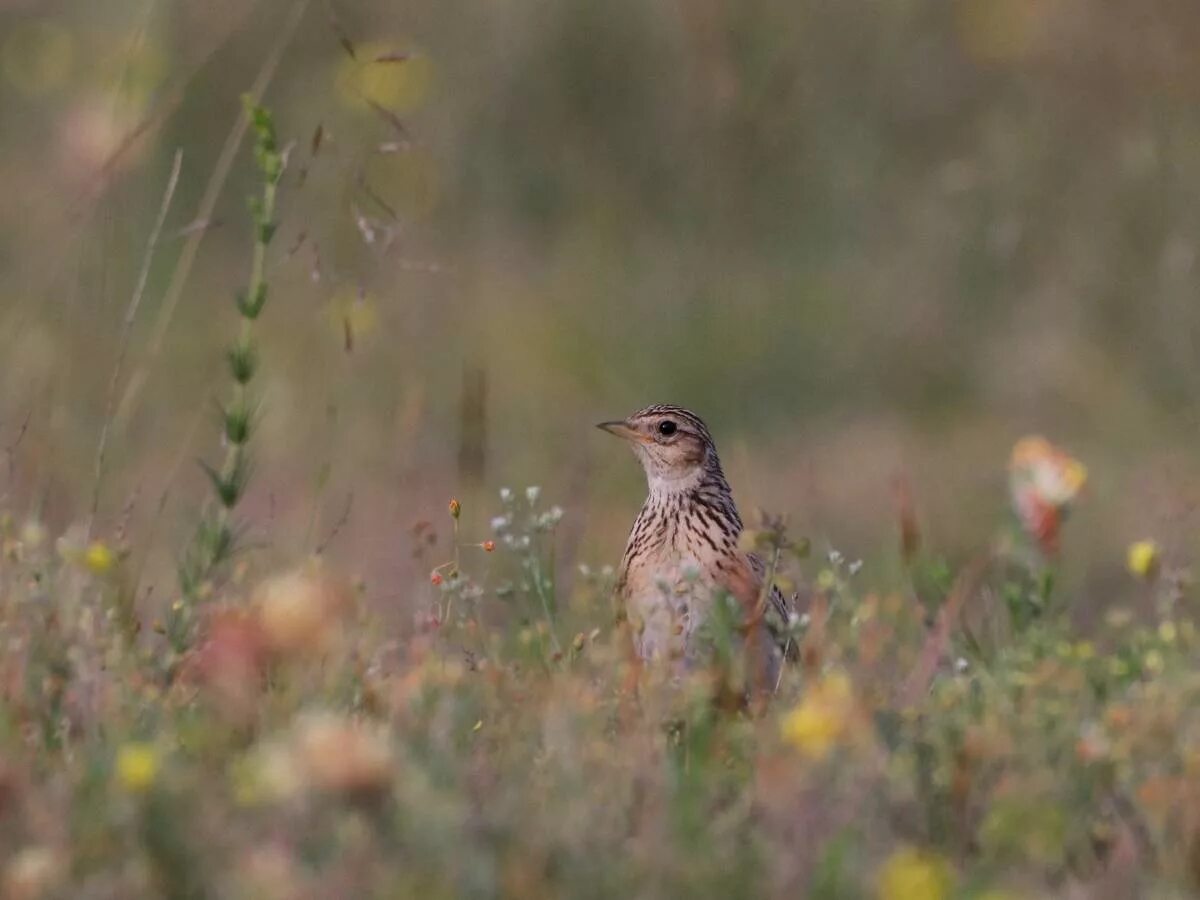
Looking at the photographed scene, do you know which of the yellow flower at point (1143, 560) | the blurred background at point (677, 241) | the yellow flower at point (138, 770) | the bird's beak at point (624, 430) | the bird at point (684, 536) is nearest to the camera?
the yellow flower at point (138, 770)

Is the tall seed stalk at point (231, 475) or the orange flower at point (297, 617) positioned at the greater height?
the tall seed stalk at point (231, 475)

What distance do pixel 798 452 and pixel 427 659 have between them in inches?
246

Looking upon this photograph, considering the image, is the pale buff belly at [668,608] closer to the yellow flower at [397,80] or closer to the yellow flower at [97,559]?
the yellow flower at [97,559]

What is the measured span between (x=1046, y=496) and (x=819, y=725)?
38.4 inches

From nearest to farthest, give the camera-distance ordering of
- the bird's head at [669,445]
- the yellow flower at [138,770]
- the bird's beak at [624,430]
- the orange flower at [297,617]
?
the yellow flower at [138,770]
the orange flower at [297,617]
the bird's head at [669,445]
the bird's beak at [624,430]

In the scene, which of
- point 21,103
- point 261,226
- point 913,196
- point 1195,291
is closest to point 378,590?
point 261,226

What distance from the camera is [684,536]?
5.69 metres

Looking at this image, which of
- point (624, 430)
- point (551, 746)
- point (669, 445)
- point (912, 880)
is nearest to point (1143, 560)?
point (551, 746)

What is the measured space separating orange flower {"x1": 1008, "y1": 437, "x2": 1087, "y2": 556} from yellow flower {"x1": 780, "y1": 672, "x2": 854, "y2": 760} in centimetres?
75

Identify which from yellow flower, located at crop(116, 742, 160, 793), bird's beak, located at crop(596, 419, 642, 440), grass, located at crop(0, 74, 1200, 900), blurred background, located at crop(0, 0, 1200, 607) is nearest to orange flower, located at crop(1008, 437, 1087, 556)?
grass, located at crop(0, 74, 1200, 900)

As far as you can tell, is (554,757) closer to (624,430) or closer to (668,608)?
(668,608)

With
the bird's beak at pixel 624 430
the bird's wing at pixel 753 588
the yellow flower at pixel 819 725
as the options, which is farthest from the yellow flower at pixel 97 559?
the bird's beak at pixel 624 430

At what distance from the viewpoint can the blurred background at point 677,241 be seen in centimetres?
930

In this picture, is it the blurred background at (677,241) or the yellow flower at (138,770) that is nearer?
the yellow flower at (138,770)
